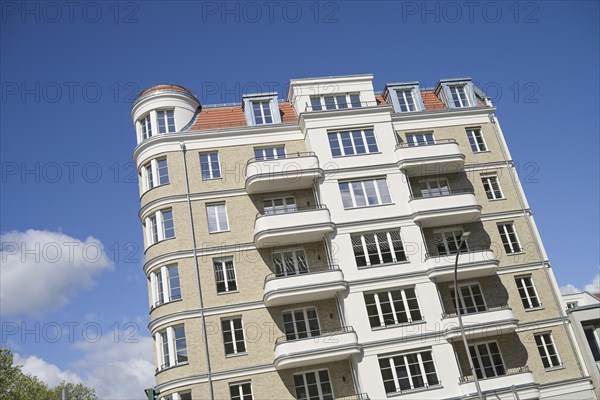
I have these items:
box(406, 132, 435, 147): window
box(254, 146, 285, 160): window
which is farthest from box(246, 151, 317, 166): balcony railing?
box(406, 132, 435, 147): window

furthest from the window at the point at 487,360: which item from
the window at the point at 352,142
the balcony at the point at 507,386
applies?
the window at the point at 352,142

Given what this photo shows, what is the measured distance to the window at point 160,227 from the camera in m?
31.0

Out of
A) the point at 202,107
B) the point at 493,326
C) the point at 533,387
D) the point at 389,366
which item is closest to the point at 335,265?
the point at 389,366

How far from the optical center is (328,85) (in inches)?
1374

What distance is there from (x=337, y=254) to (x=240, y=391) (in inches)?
340

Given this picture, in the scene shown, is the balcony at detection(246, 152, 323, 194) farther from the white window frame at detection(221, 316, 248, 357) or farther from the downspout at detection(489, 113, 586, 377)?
the downspout at detection(489, 113, 586, 377)

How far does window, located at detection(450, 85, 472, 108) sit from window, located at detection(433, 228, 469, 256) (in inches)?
368

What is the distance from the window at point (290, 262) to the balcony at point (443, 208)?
670cm

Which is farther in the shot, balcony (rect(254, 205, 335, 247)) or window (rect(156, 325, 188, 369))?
balcony (rect(254, 205, 335, 247))

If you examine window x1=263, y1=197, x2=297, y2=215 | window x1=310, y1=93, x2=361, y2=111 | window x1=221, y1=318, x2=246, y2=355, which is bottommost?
window x1=221, y1=318, x2=246, y2=355

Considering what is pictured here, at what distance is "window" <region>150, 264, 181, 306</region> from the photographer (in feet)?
97.0

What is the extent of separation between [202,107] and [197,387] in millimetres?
17772

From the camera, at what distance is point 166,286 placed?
29.7 meters

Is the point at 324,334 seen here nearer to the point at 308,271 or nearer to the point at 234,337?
the point at 308,271
